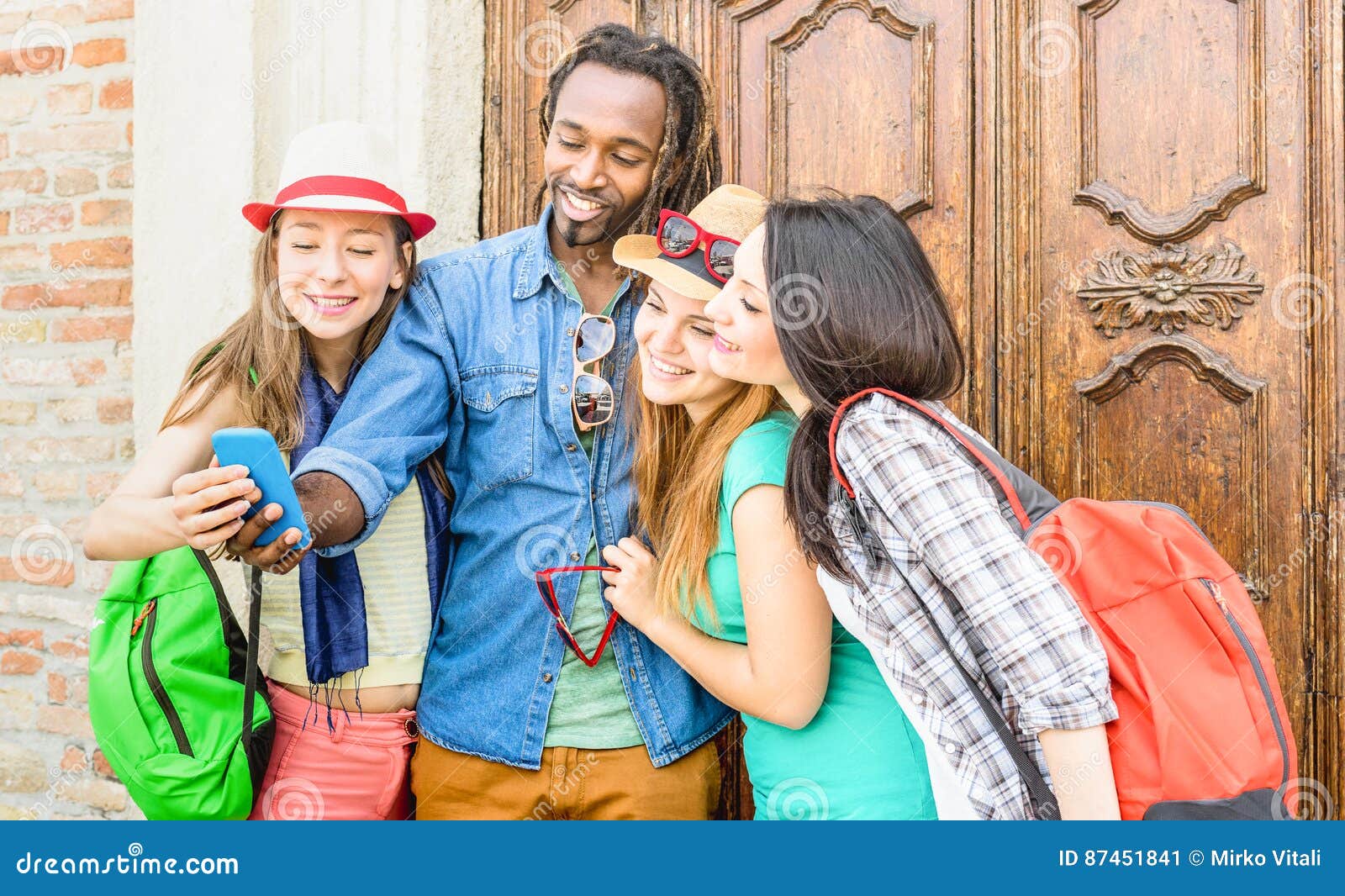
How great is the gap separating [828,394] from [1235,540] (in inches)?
45.1

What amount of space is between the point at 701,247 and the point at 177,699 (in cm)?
123

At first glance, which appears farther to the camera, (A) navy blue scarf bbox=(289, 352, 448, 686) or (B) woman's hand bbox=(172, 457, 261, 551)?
(A) navy blue scarf bbox=(289, 352, 448, 686)

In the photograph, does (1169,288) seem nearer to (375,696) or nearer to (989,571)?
(989,571)

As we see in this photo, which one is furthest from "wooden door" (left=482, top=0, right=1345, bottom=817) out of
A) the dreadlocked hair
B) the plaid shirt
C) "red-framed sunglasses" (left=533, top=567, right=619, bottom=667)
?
the plaid shirt

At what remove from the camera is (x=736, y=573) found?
1.87m

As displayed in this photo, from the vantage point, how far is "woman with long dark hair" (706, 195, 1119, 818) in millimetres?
1400

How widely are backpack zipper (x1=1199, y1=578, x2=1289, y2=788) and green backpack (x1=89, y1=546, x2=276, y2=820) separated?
4.96 feet

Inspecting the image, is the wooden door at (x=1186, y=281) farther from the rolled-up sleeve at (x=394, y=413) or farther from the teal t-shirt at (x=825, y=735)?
the rolled-up sleeve at (x=394, y=413)

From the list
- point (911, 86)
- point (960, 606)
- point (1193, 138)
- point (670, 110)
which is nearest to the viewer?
point (960, 606)

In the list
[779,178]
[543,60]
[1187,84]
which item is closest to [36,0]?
[543,60]

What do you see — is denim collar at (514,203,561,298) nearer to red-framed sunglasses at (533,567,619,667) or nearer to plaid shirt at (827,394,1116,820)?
red-framed sunglasses at (533,567,619,667)

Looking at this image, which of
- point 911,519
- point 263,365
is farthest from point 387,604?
point 911,519

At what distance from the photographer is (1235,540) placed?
2.26m

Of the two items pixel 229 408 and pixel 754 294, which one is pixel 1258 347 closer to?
pixel 754 294
